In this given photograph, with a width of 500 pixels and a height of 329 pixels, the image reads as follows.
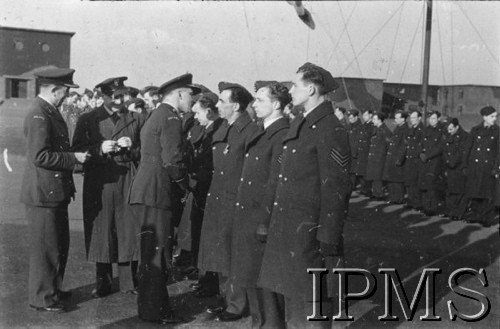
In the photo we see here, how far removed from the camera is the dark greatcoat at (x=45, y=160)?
477 centimetres

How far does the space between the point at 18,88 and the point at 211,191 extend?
1226 inches

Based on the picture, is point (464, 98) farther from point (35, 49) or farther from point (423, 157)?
point (35, 49)

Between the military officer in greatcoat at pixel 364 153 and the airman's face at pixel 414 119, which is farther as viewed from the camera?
the military officer in greatcoat at pixel 364 153

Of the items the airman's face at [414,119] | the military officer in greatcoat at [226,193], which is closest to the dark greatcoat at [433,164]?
the airman's face at [414,119]

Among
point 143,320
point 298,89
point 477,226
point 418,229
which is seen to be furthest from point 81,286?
point 477,226

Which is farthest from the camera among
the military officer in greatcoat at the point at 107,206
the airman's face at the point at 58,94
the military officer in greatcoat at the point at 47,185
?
the military officer in greatcoat at the point at 107,206

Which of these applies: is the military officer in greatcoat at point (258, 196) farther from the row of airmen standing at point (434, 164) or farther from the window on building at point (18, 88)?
the window on building at point (18, 88)

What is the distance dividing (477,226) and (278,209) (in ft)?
24.5

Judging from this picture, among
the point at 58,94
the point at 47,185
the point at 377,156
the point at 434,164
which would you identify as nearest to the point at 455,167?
the point at 434,164

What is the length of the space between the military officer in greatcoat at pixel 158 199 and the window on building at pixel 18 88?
31.0 m

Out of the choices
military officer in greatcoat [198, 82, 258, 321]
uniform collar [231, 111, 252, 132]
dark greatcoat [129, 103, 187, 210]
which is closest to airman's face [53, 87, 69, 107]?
dark greatcoat [129, 103, 187, 210]

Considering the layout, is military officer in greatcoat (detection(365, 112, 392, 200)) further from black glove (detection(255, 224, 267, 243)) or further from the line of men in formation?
black glove (detection(255, 224, 267, 243))

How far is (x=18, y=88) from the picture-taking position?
109 feet

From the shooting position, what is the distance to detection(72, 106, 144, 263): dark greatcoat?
5578 mm
